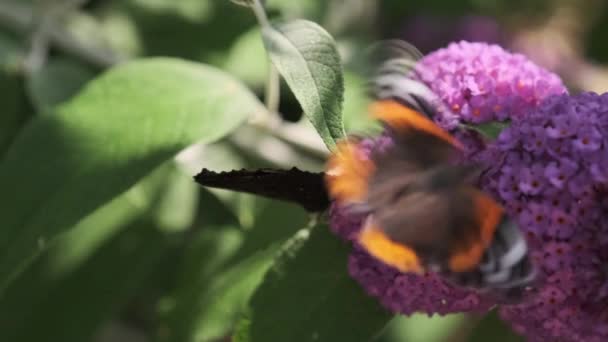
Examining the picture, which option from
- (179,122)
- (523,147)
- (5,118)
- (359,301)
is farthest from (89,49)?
(523,147)

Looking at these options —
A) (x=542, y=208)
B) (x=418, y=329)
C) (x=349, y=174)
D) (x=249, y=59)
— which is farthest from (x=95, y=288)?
(x=542, y=208)

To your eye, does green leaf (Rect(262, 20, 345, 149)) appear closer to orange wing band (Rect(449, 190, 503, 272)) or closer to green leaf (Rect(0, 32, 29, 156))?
orange wing band (Rect(449, 190, 503, 272))

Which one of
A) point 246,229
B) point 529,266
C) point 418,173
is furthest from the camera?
point 246,229

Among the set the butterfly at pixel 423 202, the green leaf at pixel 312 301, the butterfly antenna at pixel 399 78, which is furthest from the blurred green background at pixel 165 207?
the butterfly at pixel 423 202

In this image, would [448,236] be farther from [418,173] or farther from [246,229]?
[246,229]

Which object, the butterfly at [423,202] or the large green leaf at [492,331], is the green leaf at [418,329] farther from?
the butterfly at [423,202]

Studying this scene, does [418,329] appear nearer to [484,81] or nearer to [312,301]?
[312,301]
